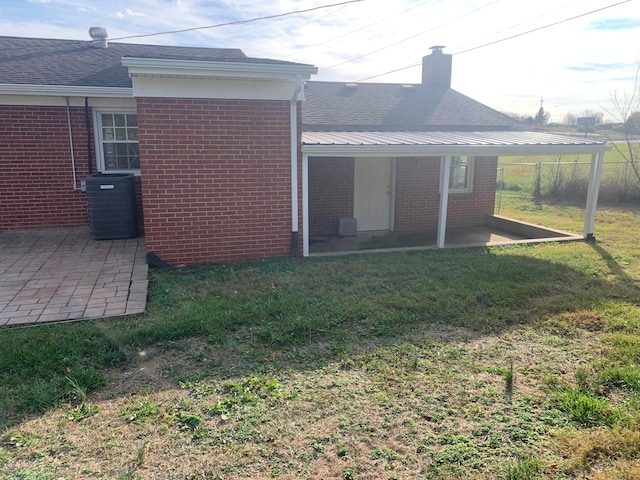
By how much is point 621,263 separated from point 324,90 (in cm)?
872

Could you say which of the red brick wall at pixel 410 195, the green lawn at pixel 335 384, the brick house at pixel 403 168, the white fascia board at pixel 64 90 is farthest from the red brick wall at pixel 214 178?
the red brick wall at pixel 410 195

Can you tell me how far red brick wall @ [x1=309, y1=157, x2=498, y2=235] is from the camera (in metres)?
10.5

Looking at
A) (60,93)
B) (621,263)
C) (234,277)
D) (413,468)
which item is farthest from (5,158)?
(621,263)

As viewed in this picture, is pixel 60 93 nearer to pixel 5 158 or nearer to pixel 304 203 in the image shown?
pixel 5 158

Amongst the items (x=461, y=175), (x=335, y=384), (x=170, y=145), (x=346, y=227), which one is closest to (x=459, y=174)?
(x=461, y=175)

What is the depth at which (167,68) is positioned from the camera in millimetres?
6371

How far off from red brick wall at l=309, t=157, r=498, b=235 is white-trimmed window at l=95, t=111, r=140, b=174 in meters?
3.78

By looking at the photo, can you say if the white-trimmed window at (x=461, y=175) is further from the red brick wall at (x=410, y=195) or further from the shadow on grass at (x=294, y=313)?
Result: the shadow on grass at (x=294, y=313)

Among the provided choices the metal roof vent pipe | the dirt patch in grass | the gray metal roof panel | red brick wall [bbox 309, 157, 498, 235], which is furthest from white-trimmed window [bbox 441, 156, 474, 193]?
the metal roof vent pipe

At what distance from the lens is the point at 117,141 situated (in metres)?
9.34

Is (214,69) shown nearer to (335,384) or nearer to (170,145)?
(170,145)

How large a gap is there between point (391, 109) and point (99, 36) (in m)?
7.54

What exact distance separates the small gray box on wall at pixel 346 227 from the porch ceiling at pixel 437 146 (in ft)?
6.79

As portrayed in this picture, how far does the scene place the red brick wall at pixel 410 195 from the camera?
10.5m
